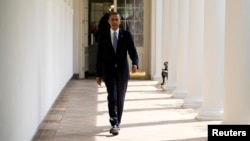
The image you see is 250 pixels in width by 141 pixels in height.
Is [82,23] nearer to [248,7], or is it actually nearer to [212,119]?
[212,119]

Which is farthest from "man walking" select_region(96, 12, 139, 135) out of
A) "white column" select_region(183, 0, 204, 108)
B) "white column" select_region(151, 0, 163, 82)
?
"white column" select_region(151, 0, 163, 82)

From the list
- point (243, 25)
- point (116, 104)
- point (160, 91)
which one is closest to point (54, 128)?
point (116, 104)

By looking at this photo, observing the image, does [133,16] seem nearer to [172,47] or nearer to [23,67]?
[172,47]

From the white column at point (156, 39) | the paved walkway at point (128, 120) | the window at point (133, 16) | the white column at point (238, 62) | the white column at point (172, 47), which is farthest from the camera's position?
the window at point (133, 16)

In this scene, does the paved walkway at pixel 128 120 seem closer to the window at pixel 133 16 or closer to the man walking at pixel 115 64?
the man walking at pixel 115 64

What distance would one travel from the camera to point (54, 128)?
7484mm

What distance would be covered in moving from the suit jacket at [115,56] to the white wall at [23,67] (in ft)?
2.94

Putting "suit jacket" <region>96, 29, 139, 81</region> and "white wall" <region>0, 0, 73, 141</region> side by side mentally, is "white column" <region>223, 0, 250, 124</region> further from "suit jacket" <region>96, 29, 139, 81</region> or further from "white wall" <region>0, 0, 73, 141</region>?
"white wall" <region>0, 0, 73, 141</region>

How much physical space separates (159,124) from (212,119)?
93 cm

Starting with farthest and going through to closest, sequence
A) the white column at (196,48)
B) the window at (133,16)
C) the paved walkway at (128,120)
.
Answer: the window at (133,16) → the white column at (196,48) → the paved walkway at (128,120)

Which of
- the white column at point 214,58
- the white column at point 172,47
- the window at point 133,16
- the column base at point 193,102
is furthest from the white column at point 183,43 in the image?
the window at point 133,16

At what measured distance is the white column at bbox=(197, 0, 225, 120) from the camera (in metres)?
8.12

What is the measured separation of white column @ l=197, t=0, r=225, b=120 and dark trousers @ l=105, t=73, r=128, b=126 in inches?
76.6

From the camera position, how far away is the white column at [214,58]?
26.7 feet
